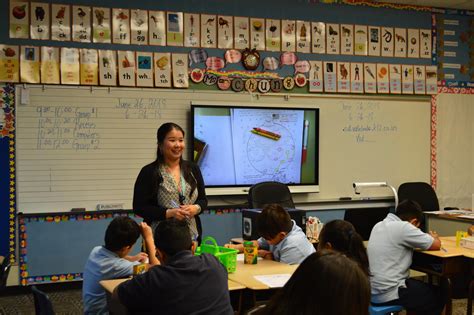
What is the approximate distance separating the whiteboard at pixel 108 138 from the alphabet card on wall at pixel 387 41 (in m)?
0.73

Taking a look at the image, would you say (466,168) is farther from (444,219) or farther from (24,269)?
(24,269)

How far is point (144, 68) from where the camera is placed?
5.86 metres

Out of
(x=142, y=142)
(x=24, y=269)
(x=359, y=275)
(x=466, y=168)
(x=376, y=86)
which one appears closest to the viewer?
(x=359, y=275)

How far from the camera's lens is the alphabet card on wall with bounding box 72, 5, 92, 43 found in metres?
5.66

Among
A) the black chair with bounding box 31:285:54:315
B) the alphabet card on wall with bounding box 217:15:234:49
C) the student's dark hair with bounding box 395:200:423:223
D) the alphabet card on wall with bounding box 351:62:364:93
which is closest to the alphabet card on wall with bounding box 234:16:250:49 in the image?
the alphabet card on wall with bounding box 217:15:234:49

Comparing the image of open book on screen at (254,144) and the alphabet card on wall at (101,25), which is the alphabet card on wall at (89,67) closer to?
the alphabet card on wall at (101,25)

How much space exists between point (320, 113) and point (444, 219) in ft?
5.85

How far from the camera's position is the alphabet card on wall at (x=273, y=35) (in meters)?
6.36

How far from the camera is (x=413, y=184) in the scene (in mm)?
6582

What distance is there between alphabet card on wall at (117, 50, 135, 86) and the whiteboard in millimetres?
91

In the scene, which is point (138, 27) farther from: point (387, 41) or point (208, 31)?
point (387, 41)

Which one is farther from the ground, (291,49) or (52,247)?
(291,49)

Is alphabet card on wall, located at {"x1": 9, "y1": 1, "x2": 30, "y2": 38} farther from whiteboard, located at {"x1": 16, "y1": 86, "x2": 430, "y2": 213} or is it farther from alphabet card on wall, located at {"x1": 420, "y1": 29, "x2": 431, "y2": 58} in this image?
alphabet card on wall, located at {"x1": 420, "y1": 29, "x2": 431, "y2": 58}

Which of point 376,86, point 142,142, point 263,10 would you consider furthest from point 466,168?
point 142,142
